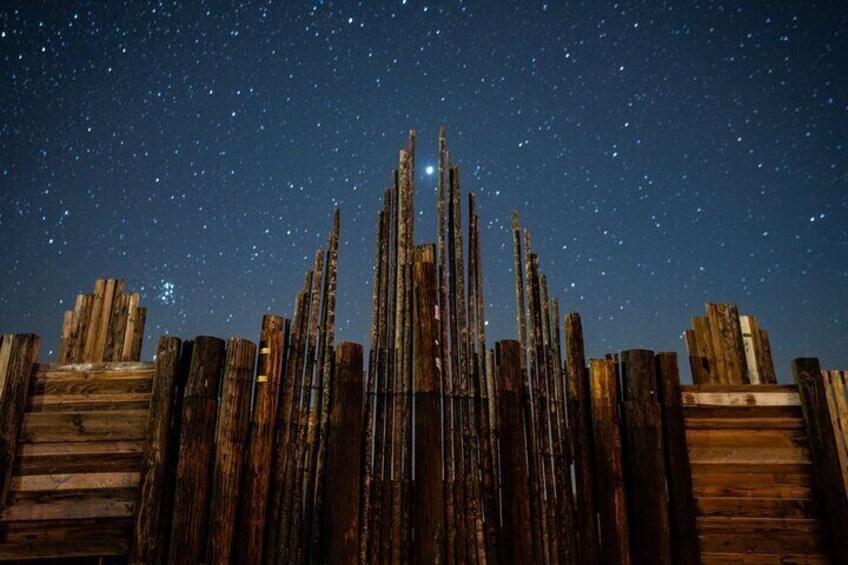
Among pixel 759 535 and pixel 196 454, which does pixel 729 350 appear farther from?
pixel 196 454

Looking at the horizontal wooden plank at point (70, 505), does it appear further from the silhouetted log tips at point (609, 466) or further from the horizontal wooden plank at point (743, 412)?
the horizontal wooden plank at point (743, 412)

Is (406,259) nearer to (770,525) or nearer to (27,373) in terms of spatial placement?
(27,373)

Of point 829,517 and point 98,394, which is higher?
point 98,394

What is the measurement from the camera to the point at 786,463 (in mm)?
4234

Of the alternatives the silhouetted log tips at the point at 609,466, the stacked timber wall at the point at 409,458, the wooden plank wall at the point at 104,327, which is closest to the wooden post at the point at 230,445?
the stacked timber wall at the point at 409,458

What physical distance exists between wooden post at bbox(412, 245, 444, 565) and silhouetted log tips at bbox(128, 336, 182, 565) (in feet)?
6.71

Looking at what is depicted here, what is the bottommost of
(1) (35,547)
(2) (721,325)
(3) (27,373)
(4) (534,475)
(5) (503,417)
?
(1) (35,547)

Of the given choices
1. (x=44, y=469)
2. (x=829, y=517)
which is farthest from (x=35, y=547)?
(x=829, y=517)

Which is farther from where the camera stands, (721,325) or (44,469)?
(721,325)

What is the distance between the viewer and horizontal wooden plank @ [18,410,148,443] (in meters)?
4.04

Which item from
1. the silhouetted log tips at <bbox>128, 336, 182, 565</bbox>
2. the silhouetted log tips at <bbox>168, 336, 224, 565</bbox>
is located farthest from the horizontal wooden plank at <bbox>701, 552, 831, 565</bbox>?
the silhouetted log tips at <bbox>128, 336, 182, 565</bbox>

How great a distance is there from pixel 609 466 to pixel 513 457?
0.84 metres

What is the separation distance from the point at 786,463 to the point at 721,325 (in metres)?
1.39

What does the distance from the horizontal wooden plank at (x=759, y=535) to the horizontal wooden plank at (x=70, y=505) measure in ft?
16.1
